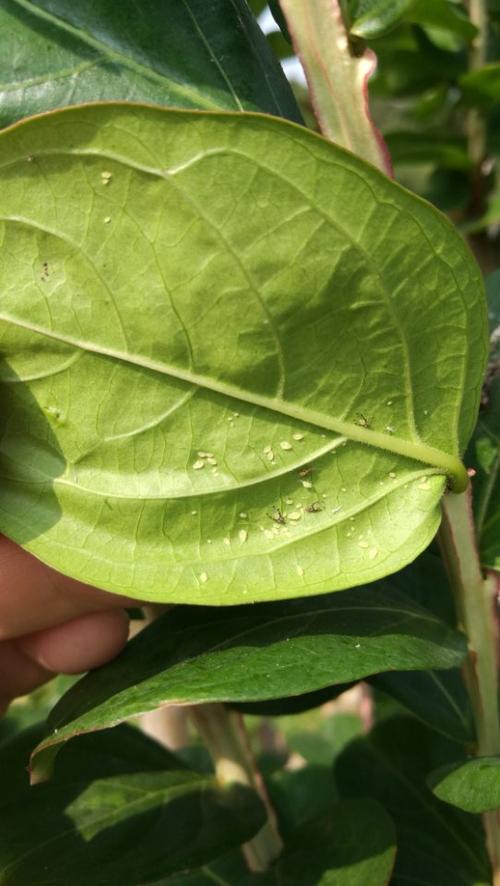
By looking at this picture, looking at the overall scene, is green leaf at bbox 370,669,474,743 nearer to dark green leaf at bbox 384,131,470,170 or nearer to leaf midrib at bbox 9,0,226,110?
leaf midrib at bbox 9,0,226,110

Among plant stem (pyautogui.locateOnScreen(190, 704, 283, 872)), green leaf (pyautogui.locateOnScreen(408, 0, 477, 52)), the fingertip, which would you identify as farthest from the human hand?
green leaf (pyautogui.locateOnScreen(408, 0, 477, 52))

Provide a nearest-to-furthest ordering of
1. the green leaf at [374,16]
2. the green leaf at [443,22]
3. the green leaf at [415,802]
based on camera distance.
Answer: the green leaf at [374,16] < the green leaf at [415,802] < the green leaf at [443,22]

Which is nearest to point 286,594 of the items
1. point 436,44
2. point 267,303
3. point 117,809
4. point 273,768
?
point 267,303

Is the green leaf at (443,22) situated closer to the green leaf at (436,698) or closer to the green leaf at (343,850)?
the green leaf at (436,698)

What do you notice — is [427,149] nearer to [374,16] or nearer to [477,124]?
[477,124]

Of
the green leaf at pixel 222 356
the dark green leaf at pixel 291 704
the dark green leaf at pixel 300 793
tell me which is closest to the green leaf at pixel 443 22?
the green leaf at pixel 222 356

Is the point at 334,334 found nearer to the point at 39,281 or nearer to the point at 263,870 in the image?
the point at 39,281
